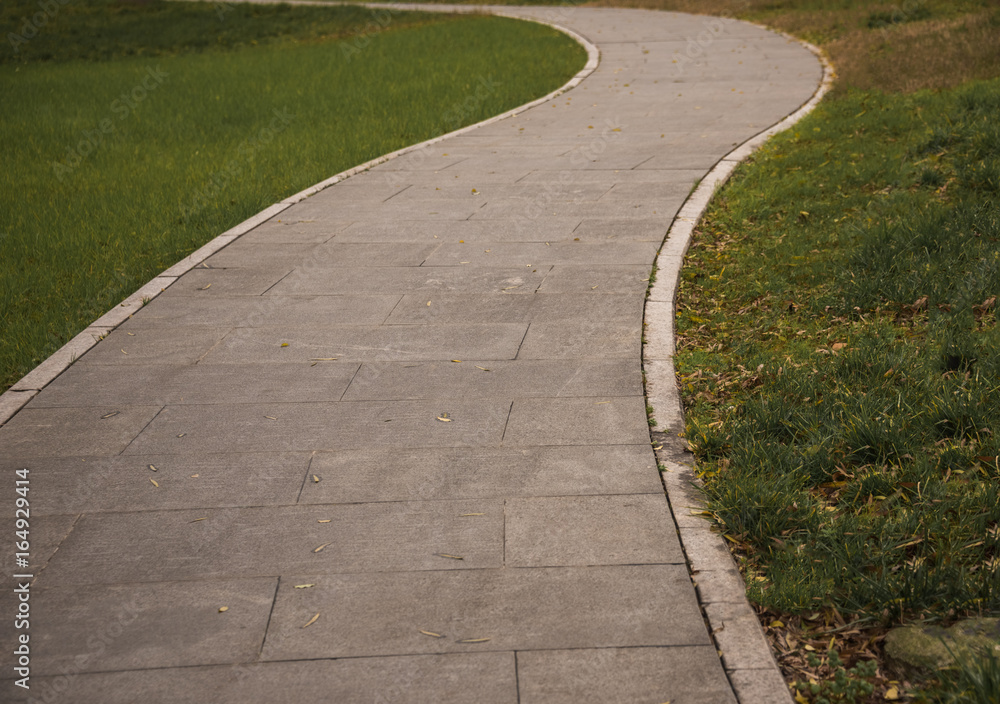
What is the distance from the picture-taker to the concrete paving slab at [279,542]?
413 centimetres

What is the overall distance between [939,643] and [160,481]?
13.0ft

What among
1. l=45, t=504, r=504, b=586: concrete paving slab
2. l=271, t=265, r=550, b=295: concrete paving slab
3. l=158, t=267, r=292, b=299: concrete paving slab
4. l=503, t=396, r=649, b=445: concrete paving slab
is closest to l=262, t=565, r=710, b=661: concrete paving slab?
l=45, t=504, r=504, b=586: concrete paving slab

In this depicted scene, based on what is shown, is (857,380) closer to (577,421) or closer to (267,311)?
(577,421)

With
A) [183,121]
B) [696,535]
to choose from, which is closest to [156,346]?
[696,535]

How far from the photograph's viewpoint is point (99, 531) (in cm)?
449

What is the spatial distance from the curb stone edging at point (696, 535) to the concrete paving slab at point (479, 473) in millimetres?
165

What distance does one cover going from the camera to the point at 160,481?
16.1ft

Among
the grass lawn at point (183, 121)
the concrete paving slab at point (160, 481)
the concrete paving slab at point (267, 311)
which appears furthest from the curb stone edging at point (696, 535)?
the grass lawn at point (183, 121)

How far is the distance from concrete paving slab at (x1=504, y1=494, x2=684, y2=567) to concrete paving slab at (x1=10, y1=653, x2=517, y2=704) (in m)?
0.71

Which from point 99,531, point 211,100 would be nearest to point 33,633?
point 99,531

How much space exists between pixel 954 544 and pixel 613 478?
165 centimetres

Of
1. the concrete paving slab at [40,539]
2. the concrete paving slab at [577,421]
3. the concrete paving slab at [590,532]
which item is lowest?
the concrete paving slab at [40,539]

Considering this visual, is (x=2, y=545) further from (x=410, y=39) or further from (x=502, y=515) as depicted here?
(x=410, y=39)

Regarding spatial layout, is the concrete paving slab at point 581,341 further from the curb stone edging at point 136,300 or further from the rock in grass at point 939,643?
the curb stone edging at point 136,300
